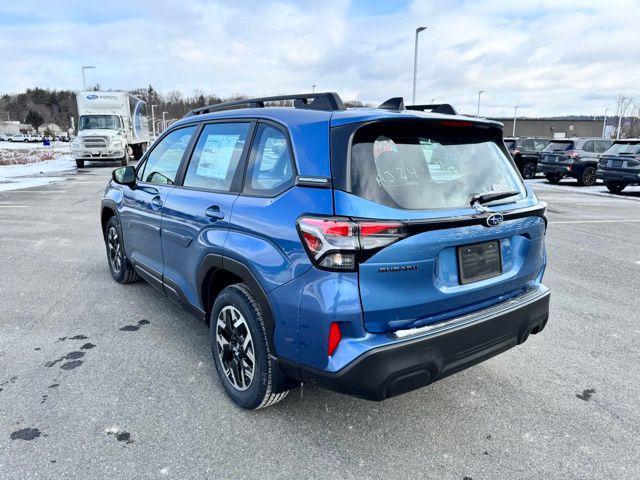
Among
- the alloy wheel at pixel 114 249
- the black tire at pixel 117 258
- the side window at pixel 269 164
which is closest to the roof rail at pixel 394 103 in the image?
the side window at pixel 269 164

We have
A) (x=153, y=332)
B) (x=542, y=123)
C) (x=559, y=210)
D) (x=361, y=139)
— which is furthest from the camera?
(x=542, y=123)

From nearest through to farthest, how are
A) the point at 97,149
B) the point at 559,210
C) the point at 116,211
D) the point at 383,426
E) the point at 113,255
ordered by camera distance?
the point at 383,426, the point at 116,211, the point at 113,255, the point at 559,210, the point at 97,149

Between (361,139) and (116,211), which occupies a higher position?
(361,139)

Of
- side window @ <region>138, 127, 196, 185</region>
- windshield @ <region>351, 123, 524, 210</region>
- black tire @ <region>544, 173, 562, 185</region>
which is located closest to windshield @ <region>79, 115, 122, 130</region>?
black tire @ <region>544, 173, 562, 185</region>

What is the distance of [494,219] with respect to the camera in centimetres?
260

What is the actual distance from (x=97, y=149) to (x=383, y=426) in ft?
77.2

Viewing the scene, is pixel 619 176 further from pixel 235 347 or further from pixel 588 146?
pixel 235 347

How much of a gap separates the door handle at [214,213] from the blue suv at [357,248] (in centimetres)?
1

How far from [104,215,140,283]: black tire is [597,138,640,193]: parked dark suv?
14.9 meters

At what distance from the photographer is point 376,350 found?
2199mm

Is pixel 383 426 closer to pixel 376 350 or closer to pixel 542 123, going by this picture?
pixel 376 350

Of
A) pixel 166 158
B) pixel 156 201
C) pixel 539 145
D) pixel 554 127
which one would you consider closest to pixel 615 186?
pixel 539 145

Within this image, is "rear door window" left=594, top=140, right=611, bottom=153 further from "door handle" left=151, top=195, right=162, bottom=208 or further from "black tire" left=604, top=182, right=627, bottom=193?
"door handle" left=151, top=195, right=162, bottom=208

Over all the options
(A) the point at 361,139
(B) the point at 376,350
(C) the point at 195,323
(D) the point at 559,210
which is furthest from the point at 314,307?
(D) the point at 559,210
